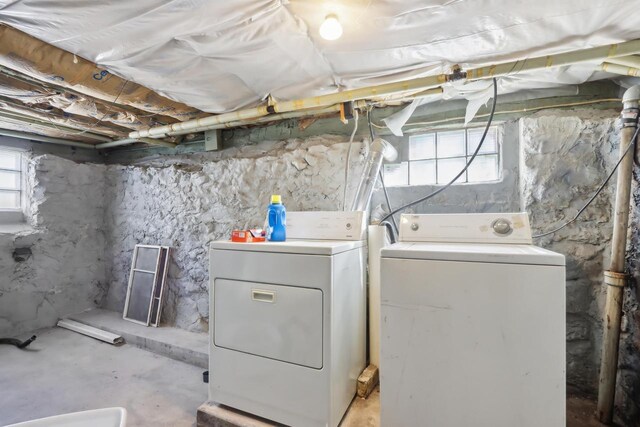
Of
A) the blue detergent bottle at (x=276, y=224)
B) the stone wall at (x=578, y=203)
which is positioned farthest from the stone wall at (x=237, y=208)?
the blue detergent bottle at (x=276, y=224)

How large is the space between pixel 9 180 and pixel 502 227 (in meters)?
4.45

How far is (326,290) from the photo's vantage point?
1.29 m

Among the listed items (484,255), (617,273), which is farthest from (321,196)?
(617,273)

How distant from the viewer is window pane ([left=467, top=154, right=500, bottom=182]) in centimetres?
194

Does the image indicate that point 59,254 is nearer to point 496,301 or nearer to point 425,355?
point 425,355

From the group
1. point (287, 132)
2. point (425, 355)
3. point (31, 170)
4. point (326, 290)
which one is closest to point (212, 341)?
point (326, 290)

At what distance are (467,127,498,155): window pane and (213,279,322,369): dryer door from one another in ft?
4.83

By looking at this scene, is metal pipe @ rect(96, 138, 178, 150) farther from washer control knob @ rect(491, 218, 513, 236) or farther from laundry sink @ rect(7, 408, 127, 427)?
washer control knob @ rect(491, 218, 513, 236)

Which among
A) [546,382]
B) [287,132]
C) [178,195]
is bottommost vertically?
[546,382]

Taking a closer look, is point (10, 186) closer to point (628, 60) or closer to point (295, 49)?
point (295, 49)

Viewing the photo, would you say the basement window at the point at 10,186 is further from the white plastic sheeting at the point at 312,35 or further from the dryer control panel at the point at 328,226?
the dryer control panel at the point at 328,226

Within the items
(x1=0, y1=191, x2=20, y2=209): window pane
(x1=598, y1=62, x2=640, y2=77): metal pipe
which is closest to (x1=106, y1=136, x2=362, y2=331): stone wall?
(x1=0, y1=191, x2=20, y2=209): window pane

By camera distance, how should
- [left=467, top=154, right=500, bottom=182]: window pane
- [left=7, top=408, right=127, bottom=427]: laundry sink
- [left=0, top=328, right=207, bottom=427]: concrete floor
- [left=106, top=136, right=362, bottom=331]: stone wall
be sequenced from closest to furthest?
[left=7, top=408, right=127, bottom=427]: laundry sink
[left=0, top=328, right=207, bottom=427]: concrete floor
[left=467, top=154, right=500, bottom=182]: window pane
[left=106, top=136, right=362, bottom=331]: stone wall

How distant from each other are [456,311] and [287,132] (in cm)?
190
